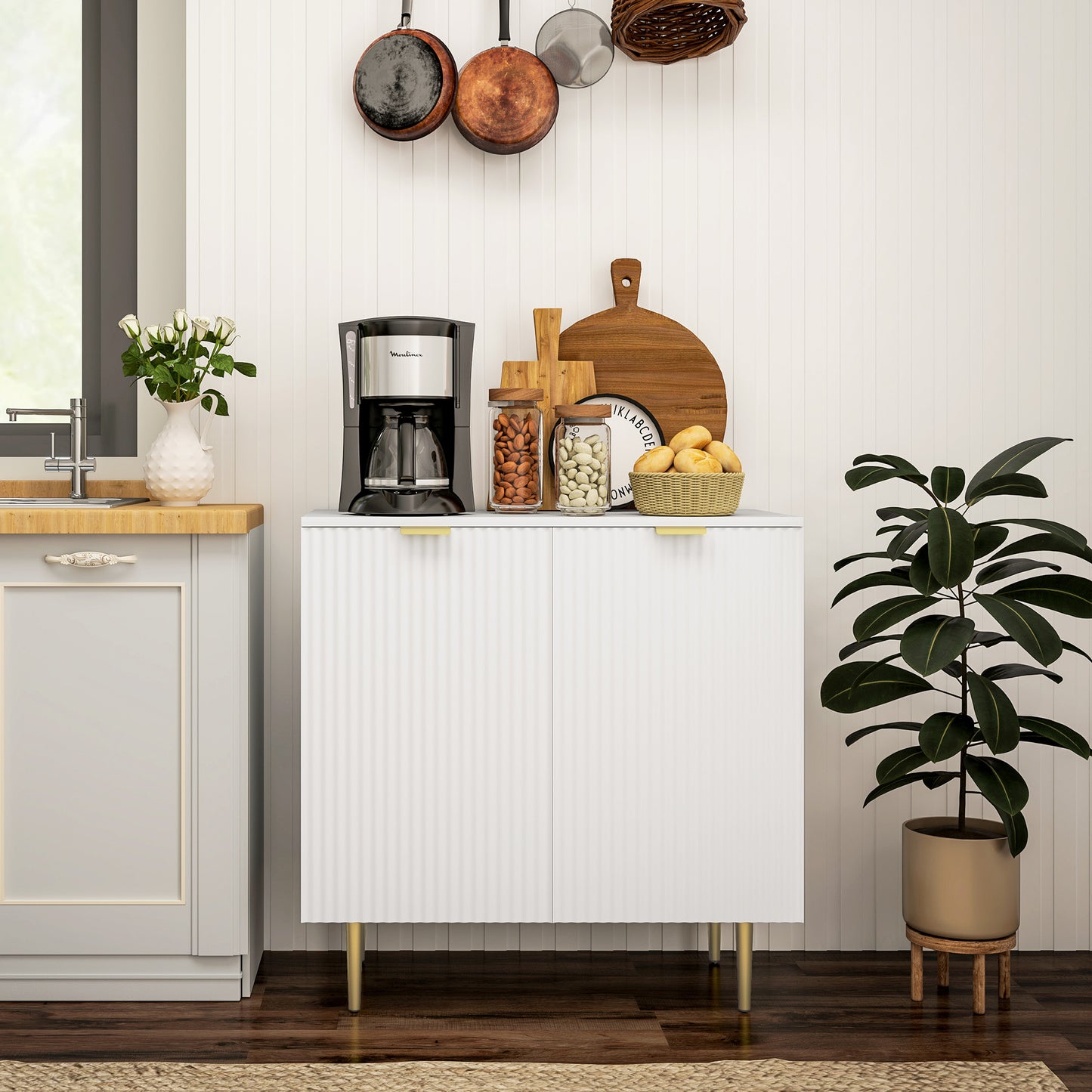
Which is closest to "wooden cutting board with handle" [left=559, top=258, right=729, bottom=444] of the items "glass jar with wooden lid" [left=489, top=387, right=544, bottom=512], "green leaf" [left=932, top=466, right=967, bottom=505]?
"glass jar with wooden lid" [left=489, top=387, right=544, bottom=512]

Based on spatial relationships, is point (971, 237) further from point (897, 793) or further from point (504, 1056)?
point (504, 1056)

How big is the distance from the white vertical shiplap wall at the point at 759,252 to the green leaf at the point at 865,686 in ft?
0.98

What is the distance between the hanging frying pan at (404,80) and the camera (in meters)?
2.24

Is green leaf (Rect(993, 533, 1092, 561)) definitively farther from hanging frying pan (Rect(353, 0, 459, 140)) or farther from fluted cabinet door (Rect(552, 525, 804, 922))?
hanging frying pan (Rect(353, 0, 459, 140))

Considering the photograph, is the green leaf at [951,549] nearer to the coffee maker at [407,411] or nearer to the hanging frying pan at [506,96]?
the coffee maker at [407,411]

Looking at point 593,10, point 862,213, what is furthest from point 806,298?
point 593,10

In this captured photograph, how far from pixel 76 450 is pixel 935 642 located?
1865 millimetres

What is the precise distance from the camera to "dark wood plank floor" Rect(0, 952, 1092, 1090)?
187 cm

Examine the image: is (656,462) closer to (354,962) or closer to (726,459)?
(726,459)

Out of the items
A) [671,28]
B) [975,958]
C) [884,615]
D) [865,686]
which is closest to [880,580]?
[884,615]

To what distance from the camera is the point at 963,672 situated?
2.04m

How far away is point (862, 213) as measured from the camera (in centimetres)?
237

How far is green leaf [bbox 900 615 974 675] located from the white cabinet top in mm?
293

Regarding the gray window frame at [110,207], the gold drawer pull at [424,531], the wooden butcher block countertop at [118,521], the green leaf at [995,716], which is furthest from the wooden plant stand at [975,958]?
the gray window frame at [110,207]
